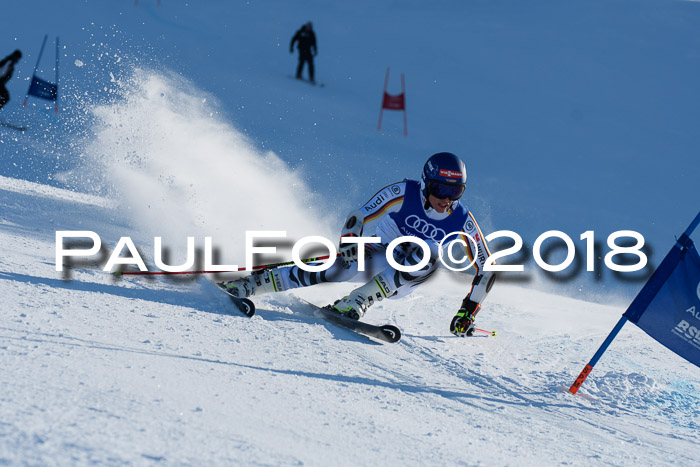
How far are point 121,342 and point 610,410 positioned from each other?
2.92m

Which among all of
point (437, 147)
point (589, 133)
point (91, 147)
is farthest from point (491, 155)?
point (91, 147)

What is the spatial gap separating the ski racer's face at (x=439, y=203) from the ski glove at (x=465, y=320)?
0.70 metres

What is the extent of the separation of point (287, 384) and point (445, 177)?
230 centimetres

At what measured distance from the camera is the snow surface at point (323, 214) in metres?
2.95

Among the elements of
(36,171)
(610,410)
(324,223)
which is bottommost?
(610,410)

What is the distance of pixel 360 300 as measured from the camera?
5320 millimetres

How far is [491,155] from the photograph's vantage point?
16172mm

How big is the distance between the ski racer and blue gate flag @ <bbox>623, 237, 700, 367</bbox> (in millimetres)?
1174

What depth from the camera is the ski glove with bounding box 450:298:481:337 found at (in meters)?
5.34

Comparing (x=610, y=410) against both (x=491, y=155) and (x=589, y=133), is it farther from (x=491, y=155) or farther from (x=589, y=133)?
(x=589, y=133)

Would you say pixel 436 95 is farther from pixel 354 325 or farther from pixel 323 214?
pixel 354 325

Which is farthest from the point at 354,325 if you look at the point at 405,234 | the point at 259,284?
the point at 405,234

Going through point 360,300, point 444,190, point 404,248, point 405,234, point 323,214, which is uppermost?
point 444,190

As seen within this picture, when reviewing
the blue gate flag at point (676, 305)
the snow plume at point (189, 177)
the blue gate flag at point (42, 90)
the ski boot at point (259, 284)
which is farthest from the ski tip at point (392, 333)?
the blue gate flag at point (42, 90)
